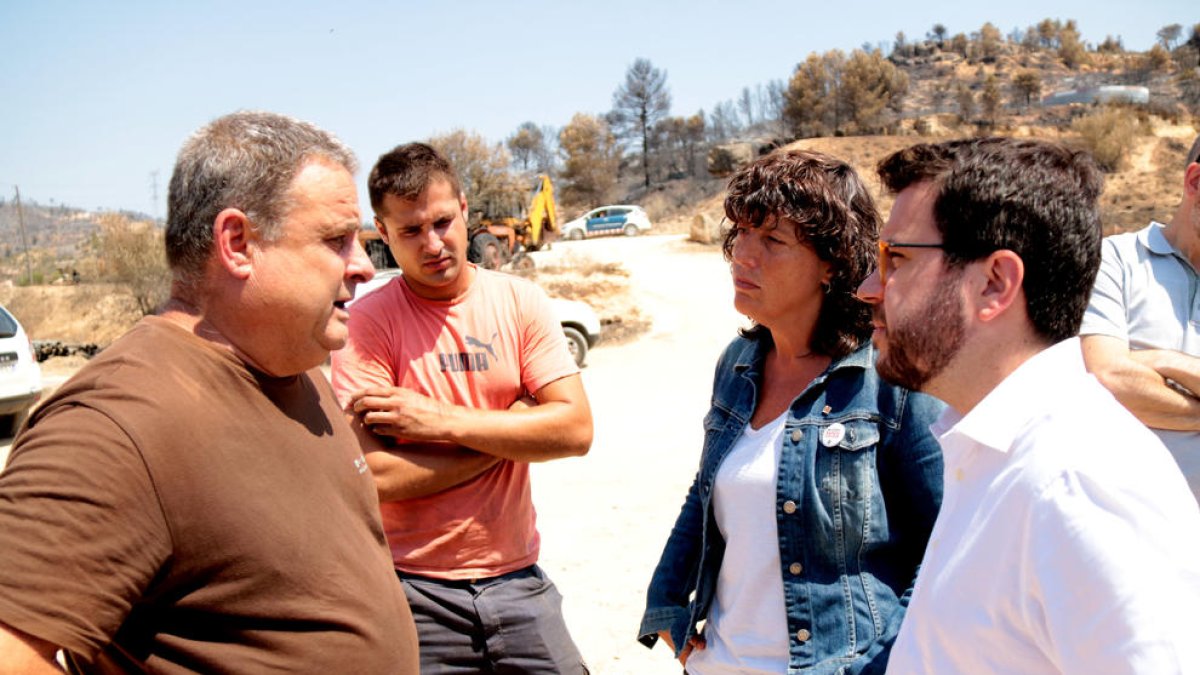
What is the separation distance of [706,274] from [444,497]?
2160 cm

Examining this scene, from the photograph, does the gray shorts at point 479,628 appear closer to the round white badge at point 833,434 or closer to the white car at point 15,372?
the round white badge at point 833,434

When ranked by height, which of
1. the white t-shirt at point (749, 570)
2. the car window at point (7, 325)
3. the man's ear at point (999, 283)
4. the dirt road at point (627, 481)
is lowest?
the dirt road at point (627, 481)

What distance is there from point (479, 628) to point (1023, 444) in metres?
2.07

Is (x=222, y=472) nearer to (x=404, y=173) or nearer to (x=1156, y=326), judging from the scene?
(x=404, y=173)

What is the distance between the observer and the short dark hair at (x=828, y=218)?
2.52m

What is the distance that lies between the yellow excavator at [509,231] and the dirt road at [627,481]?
193 inches

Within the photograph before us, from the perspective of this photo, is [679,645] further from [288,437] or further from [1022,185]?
[1022,185]

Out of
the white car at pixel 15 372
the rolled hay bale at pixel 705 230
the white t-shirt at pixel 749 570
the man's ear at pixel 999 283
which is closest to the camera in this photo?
the man's ear at pixel 999 283

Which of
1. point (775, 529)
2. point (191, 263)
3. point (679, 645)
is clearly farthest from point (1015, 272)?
point (191, 263)

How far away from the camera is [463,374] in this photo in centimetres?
323

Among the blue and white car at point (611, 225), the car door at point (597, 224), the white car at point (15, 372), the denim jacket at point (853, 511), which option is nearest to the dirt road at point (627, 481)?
the white car at point (15, 372)

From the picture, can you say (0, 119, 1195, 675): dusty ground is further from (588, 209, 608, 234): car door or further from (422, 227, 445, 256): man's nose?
(588, 209, 608, 234): car door

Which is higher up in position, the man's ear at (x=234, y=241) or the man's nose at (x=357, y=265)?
the man's ear at (x=234, y=241)

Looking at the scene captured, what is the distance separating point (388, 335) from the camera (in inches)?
127
